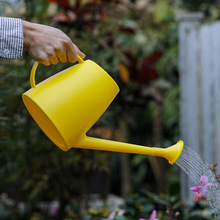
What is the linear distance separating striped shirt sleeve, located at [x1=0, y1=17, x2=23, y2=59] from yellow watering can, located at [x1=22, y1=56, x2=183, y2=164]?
0.33ft

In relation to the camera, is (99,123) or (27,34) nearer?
(27,34)

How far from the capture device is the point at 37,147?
2.43 m

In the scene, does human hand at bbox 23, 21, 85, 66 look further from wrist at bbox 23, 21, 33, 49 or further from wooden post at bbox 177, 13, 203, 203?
wooden post at bbox 177, 13, 203, 203

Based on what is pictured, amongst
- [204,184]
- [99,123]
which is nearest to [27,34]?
[204,184]

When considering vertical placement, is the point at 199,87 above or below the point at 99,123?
above

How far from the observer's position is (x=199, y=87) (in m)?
2.61

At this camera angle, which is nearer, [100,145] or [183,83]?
[100,145]

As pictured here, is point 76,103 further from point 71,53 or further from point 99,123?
point 99,123

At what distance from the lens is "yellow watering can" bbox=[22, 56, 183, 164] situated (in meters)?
0.96

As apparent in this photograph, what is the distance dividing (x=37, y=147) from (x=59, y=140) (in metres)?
1.40

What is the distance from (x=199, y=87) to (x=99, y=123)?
2.35 feet

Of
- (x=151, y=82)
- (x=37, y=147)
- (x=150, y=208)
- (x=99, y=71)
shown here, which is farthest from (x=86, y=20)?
(x=99, y=71)

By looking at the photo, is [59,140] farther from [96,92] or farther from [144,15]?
[144,15]

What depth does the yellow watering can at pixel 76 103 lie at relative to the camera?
958 millimetres
